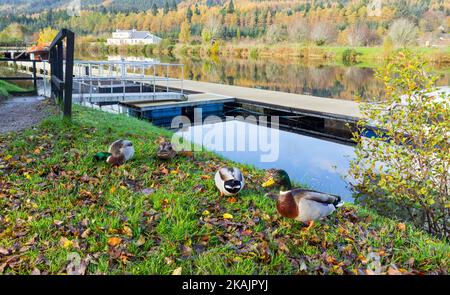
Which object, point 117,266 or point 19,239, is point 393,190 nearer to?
point 117,266

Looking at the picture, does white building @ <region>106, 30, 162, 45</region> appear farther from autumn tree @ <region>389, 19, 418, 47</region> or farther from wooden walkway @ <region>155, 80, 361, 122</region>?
wooden walkway @ <region>155, 80, 361, 122</region>

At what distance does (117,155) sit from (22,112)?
3.25 meters

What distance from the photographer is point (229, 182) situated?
3.03 m

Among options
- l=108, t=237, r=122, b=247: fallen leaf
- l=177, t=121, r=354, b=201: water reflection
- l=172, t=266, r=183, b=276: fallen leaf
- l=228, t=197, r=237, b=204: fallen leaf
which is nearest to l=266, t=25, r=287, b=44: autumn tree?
l=177, t=121, r=354, b=201: water reflection

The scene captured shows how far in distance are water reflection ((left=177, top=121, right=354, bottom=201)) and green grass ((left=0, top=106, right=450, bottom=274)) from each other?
1990 millimetres

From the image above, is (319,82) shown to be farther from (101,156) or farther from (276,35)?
(276,35)

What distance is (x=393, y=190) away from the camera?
11.3ft

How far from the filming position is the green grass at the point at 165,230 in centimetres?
213

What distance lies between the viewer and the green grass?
213 centimetres

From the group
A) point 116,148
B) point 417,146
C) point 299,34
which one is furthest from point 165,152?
point 299,34

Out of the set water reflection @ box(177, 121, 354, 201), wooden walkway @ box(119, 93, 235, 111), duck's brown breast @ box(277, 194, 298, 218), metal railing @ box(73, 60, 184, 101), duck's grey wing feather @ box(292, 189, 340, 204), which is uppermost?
metal railing @ box(73, 60, 184, 101)
